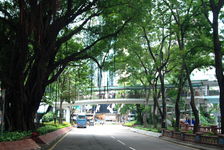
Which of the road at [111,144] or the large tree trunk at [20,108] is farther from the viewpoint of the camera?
the large tree trunk at [20,108]

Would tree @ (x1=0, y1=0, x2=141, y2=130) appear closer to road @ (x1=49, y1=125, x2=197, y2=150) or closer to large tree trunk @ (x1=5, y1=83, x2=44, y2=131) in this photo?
large tree trunk @ (x1=5, y1=83, x2=44, y2=131)

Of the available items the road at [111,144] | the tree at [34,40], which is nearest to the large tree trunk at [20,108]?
the tree at [34,40]

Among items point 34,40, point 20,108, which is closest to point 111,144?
point 20,108

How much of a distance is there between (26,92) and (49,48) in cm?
366

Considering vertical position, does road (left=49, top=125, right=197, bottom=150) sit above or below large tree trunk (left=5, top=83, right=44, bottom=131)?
below

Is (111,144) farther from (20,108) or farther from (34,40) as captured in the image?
(34,40)

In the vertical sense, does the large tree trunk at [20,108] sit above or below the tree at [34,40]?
below

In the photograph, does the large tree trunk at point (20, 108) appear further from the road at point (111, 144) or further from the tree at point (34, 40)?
the road at point (111, 144)

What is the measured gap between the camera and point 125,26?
18781 millimetres

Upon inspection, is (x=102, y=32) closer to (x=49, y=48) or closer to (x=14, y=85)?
(x=49, y=48)

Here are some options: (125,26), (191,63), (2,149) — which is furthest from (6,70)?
(191,63)

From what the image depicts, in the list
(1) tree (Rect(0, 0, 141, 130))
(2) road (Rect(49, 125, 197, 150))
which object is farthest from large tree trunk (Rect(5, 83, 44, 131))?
(2) road (Rect(49, 125, 197, 150))

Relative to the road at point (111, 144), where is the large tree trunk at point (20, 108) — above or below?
above

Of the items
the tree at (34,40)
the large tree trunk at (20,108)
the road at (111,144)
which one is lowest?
the road at (111,144)
